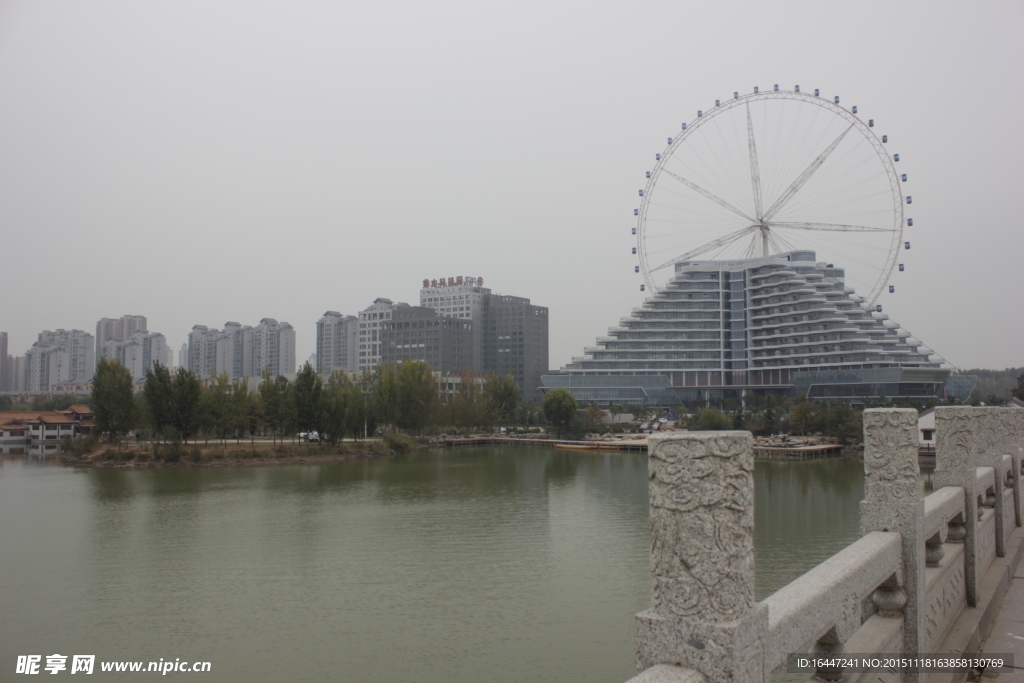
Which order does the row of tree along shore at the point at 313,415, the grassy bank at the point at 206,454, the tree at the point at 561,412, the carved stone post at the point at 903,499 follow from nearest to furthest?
the carved stone post at the point at 903,499 → the grassy bank at the point at 206,454 → the row of tree along shore at the point at 313,415 → the tree at the point at 561,412

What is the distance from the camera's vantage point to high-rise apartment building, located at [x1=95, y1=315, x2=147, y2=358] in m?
80.3

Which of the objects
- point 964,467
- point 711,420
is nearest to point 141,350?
point 711,420

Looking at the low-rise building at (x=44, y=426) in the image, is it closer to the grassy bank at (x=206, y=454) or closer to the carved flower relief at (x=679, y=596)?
the grassy bank at (x=206, y=454)

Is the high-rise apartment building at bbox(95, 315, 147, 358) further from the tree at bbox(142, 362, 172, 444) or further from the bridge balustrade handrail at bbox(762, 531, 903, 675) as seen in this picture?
the bridge balustrade handrail at bbox(762, 531, 903, 675)

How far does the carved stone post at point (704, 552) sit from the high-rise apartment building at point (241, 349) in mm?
106972

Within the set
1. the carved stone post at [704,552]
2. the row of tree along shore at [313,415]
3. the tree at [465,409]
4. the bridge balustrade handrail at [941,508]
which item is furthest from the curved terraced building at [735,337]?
the carved stone post at [704,552]

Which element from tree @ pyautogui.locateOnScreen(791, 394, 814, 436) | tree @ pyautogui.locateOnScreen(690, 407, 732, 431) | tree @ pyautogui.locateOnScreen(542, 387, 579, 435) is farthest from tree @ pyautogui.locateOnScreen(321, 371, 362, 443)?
tree @ pyautogui.locateOnScreen(791, 394, 814, 436)

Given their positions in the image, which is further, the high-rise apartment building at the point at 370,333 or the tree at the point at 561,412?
the high-rise apartment building at the point at 370,333

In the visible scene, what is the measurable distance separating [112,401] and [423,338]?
1949 inches

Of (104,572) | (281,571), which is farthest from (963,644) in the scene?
(104,572)

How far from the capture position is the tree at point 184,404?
3647 cm

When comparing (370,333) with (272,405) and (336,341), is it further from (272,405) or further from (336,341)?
(272,405)

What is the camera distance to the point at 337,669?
935 centimetres

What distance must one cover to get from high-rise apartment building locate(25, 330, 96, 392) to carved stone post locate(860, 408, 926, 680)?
6464 centimetres
